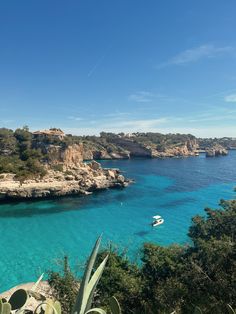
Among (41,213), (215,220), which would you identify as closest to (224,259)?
(215,220)

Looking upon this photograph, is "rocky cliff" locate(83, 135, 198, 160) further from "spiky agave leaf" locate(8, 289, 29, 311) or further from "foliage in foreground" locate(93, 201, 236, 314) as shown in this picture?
"spiky agave leaf" locate(8, 289, 29, 311)

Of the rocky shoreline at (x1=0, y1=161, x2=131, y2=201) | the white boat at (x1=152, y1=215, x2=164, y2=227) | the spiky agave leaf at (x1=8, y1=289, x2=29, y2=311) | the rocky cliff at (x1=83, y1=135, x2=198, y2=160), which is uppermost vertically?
the spiky agave leaf at (x1=8, y1=289, x2=29, y2=311)

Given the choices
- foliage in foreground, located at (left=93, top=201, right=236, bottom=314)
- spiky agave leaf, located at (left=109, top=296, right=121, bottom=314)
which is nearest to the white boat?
foliage in foreground, located at (left=93, top=201, right=236, bottom=314)

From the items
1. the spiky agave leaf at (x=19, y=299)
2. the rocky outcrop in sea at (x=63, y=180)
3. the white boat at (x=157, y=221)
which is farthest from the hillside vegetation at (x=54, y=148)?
the spiky agave leaf at (x=19, y=299)

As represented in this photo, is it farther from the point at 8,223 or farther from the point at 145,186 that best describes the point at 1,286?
the point at 145,186

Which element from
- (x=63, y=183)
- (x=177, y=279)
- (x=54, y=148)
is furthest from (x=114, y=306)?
(x=54, y=148)

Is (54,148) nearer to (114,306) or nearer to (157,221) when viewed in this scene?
(157,221)
